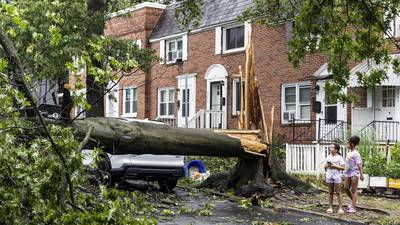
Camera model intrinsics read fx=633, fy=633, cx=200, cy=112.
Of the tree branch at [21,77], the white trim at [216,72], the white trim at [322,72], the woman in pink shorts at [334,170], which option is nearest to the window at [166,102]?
the white trim at [216,72]

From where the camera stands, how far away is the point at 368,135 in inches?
741

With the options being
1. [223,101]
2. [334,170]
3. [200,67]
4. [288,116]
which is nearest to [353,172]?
[334,170]

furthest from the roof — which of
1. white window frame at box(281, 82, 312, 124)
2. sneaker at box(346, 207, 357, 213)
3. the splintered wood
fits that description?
sneaker at box(346, 207, 357, 213)

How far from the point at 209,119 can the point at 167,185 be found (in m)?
12.2

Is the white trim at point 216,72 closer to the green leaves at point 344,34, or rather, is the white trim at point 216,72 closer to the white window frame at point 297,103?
the white window frame at point 297,103

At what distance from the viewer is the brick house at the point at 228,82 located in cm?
2194

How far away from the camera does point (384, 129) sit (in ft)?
69.3

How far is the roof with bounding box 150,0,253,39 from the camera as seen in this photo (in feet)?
87.8

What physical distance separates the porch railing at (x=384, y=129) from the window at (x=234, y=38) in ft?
24.1

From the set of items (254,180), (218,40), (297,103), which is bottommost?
(254,180)

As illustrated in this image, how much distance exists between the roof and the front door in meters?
2.75

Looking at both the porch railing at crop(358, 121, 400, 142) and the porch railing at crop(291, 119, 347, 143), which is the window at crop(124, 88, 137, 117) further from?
the porch railing at crop(358, 121, 400, 142)

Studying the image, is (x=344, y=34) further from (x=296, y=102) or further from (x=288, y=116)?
(x=288, y=116)

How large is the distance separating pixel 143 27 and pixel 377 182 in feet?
60.1
